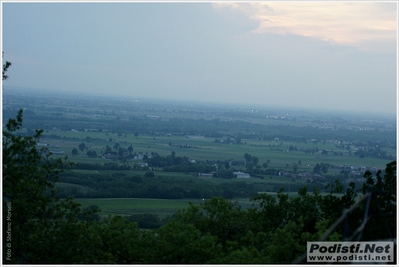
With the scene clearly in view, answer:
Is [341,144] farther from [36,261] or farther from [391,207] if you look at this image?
[36,261]

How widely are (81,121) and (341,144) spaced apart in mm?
45244

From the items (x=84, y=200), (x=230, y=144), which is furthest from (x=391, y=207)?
(x=230, y=144)

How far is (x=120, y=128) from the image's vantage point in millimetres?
90250

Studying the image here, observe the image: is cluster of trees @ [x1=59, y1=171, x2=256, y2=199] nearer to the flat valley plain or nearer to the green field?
the flat valley plain

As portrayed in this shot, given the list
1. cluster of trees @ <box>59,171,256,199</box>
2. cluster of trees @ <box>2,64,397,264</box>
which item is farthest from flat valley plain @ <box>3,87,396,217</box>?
cluster of trees @ <box>2,64,397,264</box>

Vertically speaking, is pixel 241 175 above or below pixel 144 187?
below

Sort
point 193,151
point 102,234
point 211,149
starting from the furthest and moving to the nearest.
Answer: point 211,149, point 193,151, point 102,234

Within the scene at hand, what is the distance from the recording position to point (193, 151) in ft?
237

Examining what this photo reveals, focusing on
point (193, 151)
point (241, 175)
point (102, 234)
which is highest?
point (102, 234)

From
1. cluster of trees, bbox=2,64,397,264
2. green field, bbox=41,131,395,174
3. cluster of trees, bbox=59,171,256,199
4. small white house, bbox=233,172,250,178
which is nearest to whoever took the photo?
cluster of trees, bbox=2,64,397,264

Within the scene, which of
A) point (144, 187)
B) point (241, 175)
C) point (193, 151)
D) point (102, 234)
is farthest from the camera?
point (193, 151)

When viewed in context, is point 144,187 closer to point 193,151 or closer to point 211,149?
point 193,151

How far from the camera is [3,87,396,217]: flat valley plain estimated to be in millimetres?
40688

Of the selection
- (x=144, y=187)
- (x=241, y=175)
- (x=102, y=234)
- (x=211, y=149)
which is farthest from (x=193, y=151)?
(x=102, y=234)
